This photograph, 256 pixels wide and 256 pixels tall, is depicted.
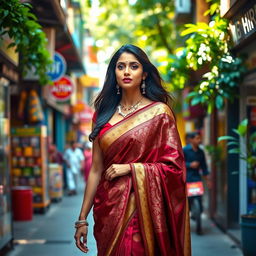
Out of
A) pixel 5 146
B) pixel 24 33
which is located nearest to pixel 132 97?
pixel 24 33

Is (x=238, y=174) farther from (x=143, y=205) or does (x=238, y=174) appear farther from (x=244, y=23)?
(x=143, y=205)

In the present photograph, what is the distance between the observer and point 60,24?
13.1 m

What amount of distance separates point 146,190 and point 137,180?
8 centimetres

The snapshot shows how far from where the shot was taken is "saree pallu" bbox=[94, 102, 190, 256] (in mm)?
3791

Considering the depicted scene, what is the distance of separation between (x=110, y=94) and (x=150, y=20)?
14.0 m

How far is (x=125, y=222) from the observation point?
12.5ft

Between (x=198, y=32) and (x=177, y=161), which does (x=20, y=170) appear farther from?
(x=177, y=161)

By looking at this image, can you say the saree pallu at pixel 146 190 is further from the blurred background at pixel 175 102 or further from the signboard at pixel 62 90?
the signboard at pixel 62 90

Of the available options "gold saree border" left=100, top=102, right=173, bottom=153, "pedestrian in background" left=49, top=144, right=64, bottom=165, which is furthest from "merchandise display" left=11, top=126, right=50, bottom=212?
"gold saree border" left=100, top=102, right=173, bottom=153

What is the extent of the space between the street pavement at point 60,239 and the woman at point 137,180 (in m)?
3.31

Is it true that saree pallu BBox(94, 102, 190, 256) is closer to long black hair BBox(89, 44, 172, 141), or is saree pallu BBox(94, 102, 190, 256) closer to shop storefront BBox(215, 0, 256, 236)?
long black hair BBox(89, 44, 172, 141)

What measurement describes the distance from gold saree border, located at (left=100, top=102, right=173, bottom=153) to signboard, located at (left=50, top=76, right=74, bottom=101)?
43.3 ft

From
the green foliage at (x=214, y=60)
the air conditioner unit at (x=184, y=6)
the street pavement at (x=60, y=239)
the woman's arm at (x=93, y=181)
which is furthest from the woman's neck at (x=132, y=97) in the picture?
the air conditioner unit at (x=184, y=6)

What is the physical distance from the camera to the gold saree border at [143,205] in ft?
12.3
